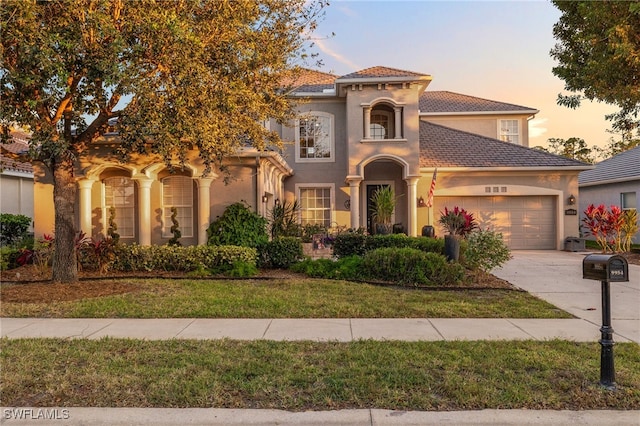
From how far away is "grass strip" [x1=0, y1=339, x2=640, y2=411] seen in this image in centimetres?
364

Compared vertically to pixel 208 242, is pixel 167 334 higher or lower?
lower

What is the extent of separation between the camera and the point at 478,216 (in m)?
17.2

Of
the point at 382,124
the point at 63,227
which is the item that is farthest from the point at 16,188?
the point at 382,124

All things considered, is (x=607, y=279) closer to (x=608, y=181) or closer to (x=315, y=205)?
(x=315, y=205)

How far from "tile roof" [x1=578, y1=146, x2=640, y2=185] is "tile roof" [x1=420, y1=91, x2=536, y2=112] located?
185 inches

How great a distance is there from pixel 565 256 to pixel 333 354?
42.9ft

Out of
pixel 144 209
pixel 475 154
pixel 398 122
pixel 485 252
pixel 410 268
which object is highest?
pixel 398 122

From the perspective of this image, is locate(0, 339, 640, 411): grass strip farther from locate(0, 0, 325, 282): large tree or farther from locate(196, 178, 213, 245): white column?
locate(196, 178, 213, 245): white column

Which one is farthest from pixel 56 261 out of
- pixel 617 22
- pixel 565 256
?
pixel 565 256

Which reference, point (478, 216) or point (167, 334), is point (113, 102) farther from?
point (478, 216)

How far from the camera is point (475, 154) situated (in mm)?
17297

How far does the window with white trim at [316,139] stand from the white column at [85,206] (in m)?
7.85

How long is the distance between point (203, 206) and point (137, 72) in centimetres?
476

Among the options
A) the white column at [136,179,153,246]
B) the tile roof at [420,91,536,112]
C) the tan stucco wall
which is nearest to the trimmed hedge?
the white column at [136,179,153,246]
